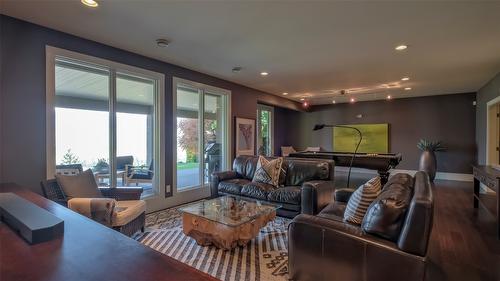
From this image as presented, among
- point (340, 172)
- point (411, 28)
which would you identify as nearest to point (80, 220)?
point (411, 28)

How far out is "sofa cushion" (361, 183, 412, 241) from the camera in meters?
1.67

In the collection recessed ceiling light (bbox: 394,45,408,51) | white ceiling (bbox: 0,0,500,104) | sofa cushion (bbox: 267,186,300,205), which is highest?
white ceiling (bbox: 0,0,500,104)

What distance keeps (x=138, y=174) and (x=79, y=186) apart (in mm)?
1425

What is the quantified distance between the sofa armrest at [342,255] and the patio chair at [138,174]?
304 centimetres

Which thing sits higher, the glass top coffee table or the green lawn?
the green lawn

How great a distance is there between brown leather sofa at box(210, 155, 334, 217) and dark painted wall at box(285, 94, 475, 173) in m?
5.31

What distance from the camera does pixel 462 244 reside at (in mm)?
2947

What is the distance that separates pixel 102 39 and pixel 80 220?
122 inches

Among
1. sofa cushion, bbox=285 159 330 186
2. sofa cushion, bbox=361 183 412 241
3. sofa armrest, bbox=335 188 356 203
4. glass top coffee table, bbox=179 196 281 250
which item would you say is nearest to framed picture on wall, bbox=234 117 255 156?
sofa cushion, bbox=285 159 330 186

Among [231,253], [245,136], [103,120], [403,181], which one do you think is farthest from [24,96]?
[245,136]

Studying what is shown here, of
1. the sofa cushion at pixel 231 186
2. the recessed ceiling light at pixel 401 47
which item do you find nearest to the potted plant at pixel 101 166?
the sofa cushion at pixel 231 186

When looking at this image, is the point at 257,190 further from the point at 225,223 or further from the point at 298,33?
the point at 298,33

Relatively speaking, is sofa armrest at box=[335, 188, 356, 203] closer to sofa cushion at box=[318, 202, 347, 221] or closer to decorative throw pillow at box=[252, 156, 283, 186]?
sofa cushion at box=[318, 202, 347, 221]

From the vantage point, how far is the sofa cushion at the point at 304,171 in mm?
4047
